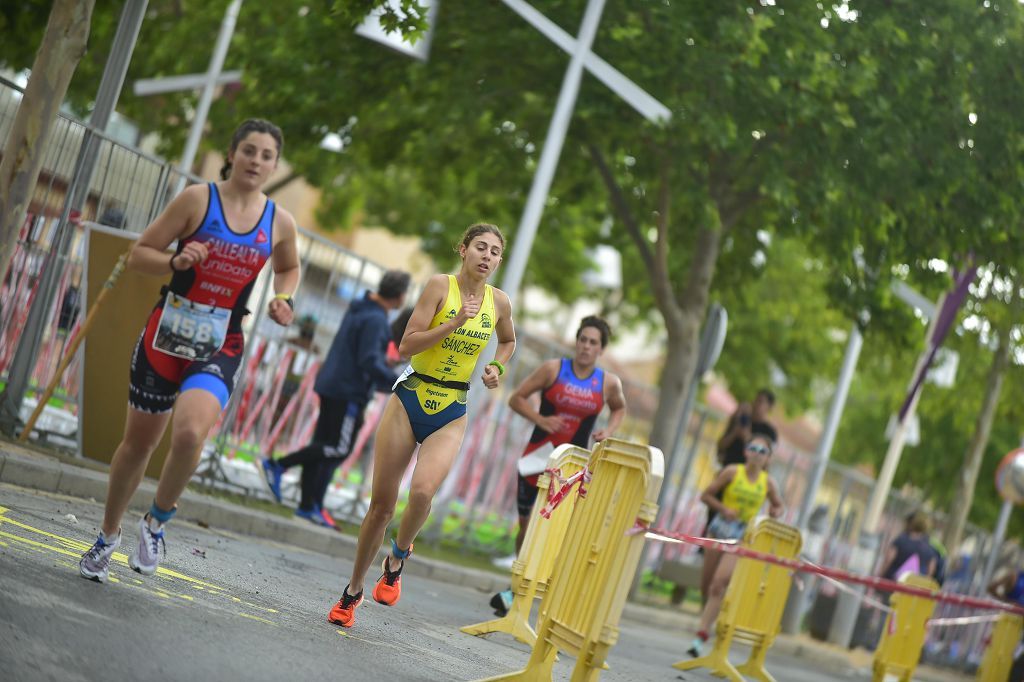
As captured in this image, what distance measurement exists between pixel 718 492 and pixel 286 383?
4026mm

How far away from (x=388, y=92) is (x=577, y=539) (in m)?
13.1

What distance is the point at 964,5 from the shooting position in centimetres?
1725

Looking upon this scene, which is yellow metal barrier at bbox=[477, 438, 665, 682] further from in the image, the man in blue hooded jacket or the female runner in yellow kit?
the man in blue hooded jacket

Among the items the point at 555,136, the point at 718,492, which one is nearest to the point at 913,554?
the point at 718,492

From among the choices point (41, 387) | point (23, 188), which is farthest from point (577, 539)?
point (41, 387)

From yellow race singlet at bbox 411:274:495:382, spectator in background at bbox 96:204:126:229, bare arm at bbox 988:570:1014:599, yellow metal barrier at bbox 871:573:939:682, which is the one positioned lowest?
yellow metal barrier at bbox 871:573:939:682

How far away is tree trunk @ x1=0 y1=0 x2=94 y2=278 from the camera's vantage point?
9836 mm

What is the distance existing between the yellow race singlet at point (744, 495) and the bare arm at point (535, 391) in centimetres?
276

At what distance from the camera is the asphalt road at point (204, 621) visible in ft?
18.4

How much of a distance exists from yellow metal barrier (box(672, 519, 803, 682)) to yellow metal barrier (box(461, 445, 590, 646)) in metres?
2.03

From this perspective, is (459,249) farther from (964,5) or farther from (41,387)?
(964,5)

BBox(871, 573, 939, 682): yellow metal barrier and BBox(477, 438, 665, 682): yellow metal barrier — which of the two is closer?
BBox(477, 438, 665, 682): yellow metal barrier

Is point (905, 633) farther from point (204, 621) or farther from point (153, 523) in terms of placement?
point (204, 621)

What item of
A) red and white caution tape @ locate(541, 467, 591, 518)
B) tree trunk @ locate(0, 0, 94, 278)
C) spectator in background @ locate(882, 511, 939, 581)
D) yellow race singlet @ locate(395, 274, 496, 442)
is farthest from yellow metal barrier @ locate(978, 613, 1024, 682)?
spectator in background @ locate(882, 511, 939, 581)
